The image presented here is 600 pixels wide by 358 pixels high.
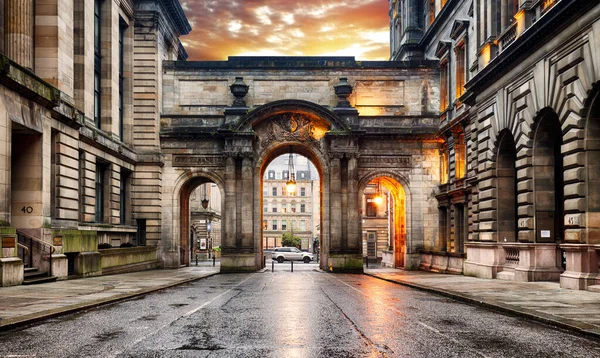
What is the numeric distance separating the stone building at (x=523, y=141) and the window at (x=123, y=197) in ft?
61.6

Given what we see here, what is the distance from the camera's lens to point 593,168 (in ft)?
66.4

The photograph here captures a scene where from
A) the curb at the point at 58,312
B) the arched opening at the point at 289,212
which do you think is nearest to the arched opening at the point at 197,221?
the arched opening at the point at 289,212

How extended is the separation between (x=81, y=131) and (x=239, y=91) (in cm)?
1300

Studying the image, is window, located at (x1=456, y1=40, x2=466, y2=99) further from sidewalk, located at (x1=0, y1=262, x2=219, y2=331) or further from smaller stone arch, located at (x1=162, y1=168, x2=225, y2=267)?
sidewalk, located at (x1=0, y1=262, x2=219, y2=331)

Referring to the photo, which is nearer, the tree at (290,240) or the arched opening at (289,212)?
the tree at (290,240)

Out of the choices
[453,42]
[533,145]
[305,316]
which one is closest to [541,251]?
[533,145]

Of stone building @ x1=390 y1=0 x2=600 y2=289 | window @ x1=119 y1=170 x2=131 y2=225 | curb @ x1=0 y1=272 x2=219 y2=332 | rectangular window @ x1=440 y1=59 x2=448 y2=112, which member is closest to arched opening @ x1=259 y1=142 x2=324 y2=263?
rectangular window @ x1=440 y1=59 x2=448 y2=112

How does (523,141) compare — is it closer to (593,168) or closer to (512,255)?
(512,255)

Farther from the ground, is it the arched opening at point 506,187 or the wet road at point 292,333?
the arched opening at point 506,187

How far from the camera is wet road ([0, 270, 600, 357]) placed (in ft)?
31.4

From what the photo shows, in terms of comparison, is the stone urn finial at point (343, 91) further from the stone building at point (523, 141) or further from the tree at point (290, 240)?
the tree at point (290, 240)

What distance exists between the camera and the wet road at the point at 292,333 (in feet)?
31.4

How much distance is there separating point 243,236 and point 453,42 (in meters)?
17.2

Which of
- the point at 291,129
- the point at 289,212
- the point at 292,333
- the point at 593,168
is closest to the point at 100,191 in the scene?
the point at 291,129
